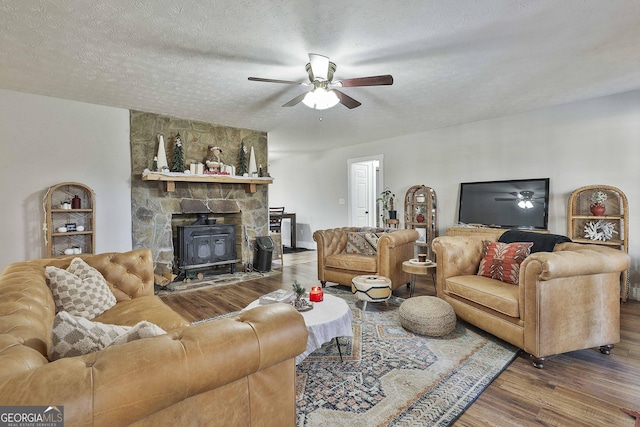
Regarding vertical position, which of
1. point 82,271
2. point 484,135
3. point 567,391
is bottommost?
point 567,391

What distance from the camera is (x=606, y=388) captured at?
1927 millimetres

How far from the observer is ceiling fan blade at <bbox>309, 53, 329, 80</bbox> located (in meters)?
2.41

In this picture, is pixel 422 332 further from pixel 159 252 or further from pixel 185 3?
pixel 159 252

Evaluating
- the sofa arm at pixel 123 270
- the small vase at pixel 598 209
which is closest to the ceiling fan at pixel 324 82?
the sofa arm at pixel 123 270

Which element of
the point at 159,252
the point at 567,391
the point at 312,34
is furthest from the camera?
the point at 159,252

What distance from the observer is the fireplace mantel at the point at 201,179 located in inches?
167

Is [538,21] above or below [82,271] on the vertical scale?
above

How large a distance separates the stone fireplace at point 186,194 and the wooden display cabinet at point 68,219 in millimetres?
510

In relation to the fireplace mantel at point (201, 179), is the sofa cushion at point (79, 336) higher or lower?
lower

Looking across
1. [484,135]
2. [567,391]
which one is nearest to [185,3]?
[567,391]

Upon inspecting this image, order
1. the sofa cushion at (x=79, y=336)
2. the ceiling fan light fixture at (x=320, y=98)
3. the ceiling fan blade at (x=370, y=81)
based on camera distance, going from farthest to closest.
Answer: the ceiling fan light fixture at (x=320, y=98) → the ceiling fan blade at (x=370, y=81) → the sofa cushion at (x=79, y=336)

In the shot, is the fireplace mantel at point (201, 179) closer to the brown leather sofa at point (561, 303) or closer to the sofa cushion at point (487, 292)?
the sofa cushion at point (487, 292)

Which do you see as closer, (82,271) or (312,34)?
(82,271)

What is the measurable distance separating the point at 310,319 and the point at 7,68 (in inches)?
143
